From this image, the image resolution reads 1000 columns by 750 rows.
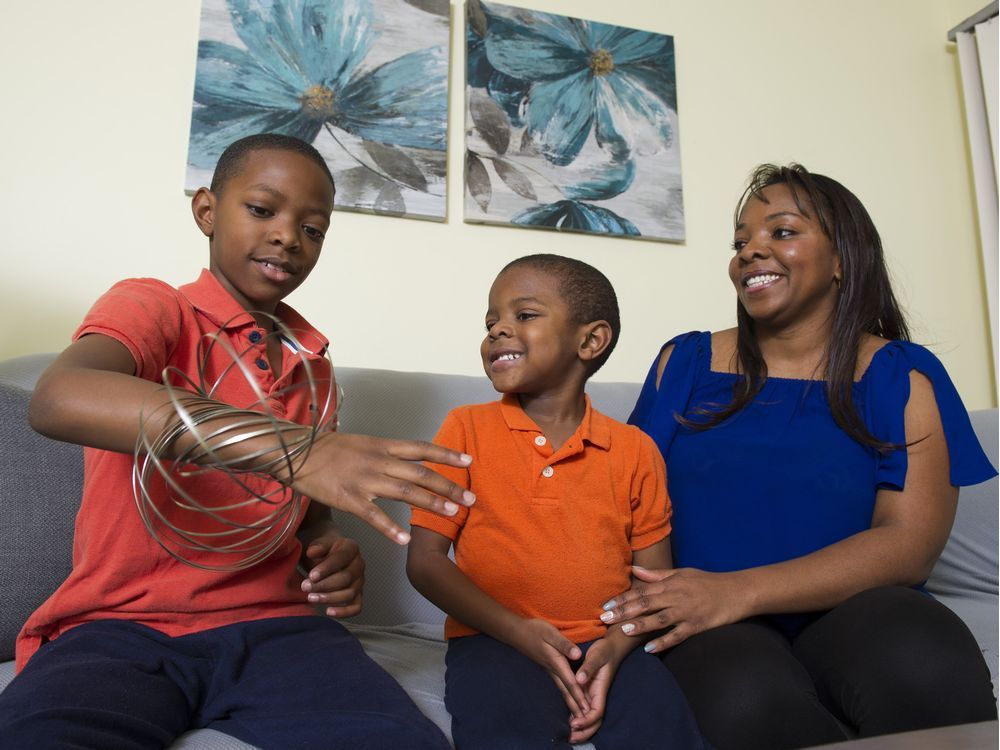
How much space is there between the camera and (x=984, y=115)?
267cm

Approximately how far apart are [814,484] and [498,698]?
60 centimetres

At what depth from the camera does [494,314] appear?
129 cm

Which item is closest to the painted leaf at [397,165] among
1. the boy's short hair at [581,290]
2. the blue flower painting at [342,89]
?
the blue flower painting at [342,89]

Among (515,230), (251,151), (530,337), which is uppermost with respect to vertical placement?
(515,230)

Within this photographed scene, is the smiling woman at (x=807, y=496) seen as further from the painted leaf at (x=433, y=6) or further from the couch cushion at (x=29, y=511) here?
the painted leaf at (x=433, y=6)

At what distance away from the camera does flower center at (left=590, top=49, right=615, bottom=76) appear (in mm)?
2361

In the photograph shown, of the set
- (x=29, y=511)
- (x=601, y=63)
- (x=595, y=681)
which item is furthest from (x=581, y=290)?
(x=601, y=63)

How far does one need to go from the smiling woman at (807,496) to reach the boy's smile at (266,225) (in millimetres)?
643

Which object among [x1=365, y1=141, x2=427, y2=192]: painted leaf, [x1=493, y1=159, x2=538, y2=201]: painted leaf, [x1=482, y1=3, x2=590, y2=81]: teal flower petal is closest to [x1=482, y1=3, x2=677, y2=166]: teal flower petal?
[x1=482, y1=3, x2=590, y2=81]: teal flower petal

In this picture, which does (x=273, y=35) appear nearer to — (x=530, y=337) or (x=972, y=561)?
(x=530, y=337)

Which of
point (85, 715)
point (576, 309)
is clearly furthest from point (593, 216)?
point (85, 715)

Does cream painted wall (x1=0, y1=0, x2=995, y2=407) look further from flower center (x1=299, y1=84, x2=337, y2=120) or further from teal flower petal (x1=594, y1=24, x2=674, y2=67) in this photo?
flower center (x1=299, y1=84, x2=337, y2=120)

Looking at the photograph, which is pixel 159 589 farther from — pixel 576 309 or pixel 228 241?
pixel 576 309

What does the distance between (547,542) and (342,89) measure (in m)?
1.46
